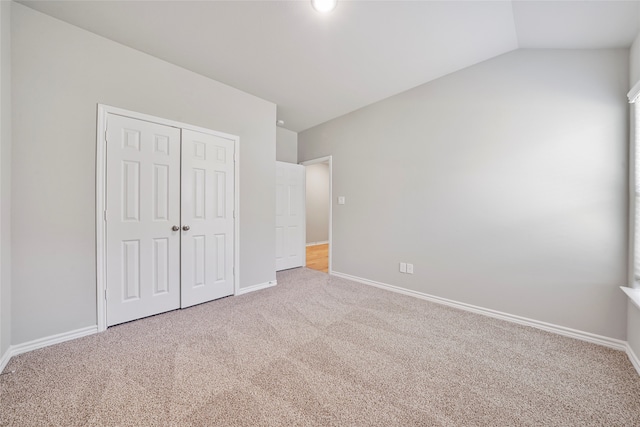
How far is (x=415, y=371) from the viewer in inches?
64.2

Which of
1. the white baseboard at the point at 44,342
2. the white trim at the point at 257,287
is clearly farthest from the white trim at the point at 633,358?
the white baseboard at the point at 44,342

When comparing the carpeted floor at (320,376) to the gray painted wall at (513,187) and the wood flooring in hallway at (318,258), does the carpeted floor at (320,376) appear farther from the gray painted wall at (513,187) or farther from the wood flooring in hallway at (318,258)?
the wood flooring in hallway at (318,258)

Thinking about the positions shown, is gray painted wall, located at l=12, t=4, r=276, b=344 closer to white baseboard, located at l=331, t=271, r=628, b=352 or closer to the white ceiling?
the white ceiling

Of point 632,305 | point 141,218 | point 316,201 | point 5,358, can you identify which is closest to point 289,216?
point 141,218

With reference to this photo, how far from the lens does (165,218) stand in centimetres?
247

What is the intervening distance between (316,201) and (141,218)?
480 centimetres

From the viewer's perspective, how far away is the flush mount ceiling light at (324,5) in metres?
1.76

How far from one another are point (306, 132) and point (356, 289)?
116 inches

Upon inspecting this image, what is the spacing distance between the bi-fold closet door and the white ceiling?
0.77 metres

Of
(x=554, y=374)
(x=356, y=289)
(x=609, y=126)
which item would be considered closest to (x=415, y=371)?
(x=554, y=374)

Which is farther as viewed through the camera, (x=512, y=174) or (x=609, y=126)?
(x=512, y=174)

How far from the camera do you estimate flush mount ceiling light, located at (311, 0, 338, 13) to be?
1759mm

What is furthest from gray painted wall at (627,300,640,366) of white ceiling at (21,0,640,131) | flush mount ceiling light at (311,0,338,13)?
flush mount ceiling light at (311,0,338,13)

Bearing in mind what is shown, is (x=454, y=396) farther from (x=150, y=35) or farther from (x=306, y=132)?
(x=306, y=132)
